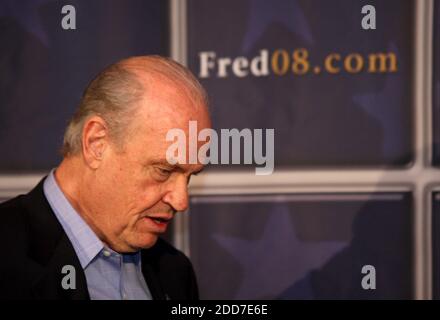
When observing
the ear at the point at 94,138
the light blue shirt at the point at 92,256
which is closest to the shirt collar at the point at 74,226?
the light blue shirt at the point at 92,256

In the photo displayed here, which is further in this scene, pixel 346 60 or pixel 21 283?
pixel 346 60

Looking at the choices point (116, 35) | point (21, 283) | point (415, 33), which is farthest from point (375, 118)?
point (21, 283)

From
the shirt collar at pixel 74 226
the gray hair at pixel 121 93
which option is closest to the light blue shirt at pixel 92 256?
the shirt collar at pixel 74 226

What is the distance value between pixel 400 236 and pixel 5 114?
48.0 inches

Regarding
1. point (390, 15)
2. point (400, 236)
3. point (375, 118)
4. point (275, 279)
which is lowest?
point (275, 279)

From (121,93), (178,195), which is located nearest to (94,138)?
(121,93)

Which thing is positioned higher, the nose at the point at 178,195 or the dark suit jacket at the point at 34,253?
the nose at the point at 178,195

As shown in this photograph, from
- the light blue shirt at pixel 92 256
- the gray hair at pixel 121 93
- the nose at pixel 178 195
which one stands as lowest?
the light blue shirt at pixel 92 256

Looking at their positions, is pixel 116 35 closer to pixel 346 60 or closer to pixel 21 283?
pixel 346 60

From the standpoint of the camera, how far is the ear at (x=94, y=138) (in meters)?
1.27

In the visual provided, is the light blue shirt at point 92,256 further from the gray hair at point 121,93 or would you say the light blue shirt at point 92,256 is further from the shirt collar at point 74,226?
the gray hair at point 121,93

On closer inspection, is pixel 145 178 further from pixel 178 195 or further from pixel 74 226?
pixel 74 226
